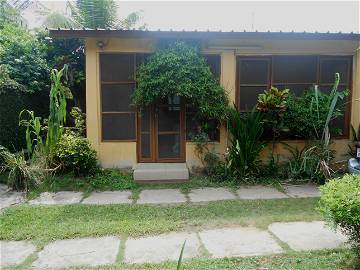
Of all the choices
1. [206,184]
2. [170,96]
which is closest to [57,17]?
[170,96]

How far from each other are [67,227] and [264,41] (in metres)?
5.32

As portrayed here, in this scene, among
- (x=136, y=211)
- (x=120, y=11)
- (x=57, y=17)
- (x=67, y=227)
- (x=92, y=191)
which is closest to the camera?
(x=67, y=227)

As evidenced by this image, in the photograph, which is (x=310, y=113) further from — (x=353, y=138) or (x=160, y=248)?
(x=160, y=248)

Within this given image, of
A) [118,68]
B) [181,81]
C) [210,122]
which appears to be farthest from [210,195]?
[118,68]

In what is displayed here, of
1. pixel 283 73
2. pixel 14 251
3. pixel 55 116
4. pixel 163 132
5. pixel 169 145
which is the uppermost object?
pixel 283 73

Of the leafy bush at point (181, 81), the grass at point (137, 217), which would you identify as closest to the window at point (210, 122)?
the leafy bush at point (181, 81)

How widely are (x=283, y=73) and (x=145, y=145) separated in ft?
10.8

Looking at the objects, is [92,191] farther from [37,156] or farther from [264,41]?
[264,41]

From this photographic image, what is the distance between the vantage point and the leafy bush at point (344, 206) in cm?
326

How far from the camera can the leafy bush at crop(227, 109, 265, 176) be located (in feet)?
23.2

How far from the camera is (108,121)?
24.8 feet

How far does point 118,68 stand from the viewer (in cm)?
748

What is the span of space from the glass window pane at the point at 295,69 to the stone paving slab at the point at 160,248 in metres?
4.60

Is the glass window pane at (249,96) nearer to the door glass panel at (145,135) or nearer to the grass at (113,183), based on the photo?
the grass at (113,183)
